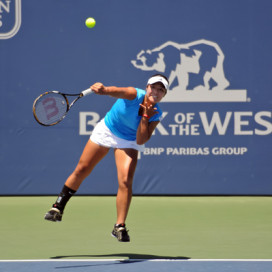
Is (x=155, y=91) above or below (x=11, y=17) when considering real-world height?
below

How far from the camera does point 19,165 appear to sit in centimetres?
788

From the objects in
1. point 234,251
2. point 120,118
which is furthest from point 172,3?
point 234,251

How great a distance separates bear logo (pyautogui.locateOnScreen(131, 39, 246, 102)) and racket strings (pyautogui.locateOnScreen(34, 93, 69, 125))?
2.83m

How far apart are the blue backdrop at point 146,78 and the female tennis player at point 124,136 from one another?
277cm

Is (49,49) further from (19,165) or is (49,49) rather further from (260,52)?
(260,52)

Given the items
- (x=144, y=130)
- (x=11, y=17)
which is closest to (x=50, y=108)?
(x=144, y=130)

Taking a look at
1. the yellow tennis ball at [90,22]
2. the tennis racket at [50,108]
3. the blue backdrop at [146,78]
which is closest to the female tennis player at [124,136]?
the tennis racket at [50,108]

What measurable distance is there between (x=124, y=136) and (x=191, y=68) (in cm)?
300

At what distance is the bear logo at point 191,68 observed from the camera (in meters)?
7.79

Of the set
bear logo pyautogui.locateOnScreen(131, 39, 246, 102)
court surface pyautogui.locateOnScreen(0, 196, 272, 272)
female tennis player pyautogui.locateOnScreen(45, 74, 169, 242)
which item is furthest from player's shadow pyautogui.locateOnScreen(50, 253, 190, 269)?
bear logo pyautogui.locateOnScreen(131, 39, 246, 102)

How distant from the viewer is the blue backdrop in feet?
25.5

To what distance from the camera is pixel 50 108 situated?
504 cm

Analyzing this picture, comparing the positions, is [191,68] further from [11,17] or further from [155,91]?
[155,91]

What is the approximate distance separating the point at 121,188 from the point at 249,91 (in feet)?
11.3
